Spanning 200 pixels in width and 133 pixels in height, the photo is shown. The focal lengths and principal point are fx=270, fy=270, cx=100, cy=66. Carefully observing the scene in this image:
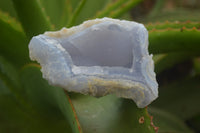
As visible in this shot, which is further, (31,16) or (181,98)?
(181,98)

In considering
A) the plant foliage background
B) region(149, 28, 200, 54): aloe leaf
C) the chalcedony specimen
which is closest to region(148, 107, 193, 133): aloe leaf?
the plant foliage background

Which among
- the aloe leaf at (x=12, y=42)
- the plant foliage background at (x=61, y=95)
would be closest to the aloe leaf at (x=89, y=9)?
the plant foliage background at (x=61, y=95)

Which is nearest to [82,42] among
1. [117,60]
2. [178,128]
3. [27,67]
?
[117,60]

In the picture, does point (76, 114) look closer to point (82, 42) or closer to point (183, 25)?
point (82, 42)

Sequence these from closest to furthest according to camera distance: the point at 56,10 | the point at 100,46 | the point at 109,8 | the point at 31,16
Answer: the point at 100,46 → the point at 31,16 → the point at 109,8 → the point at 56,10

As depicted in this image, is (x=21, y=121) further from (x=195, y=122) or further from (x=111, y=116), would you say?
(x=195, y=122)

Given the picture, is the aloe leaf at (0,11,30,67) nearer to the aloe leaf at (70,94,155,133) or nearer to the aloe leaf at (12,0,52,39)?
the aloe leaf at (12,0,52,39)

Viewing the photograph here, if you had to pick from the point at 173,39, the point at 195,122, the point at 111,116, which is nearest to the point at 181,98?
the point at 195,122
